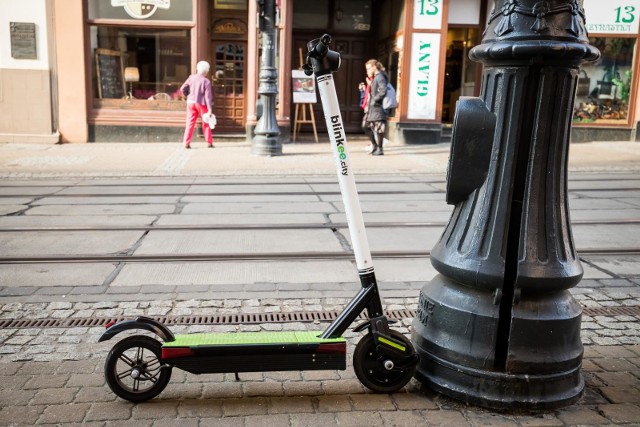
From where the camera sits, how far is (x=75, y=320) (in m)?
4.37

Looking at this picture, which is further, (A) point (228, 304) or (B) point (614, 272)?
(B) point (614, 272)

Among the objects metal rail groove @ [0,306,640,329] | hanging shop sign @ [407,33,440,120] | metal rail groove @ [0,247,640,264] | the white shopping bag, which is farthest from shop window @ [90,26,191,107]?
metal rail groove @ [0,306,640,329]

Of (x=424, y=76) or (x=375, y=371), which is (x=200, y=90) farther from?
(x=375, y=371)

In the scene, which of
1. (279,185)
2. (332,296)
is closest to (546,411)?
(332,296)

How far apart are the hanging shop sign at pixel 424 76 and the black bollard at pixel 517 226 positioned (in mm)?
13418

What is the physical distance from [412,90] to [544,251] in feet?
45.0

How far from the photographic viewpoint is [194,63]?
16109 mm

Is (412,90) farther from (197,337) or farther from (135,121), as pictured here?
(197,337)

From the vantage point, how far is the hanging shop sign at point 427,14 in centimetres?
1617

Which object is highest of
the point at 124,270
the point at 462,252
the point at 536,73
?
the point at 536,73

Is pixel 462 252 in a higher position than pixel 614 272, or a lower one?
higher

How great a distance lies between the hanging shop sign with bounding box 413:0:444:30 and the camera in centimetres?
1617

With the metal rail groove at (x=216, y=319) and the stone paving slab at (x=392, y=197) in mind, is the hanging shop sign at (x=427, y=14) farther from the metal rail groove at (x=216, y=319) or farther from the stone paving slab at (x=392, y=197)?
the metal rail groove at (x=216, y=319)

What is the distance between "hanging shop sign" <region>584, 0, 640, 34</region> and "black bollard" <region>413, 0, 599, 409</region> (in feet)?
49.2
